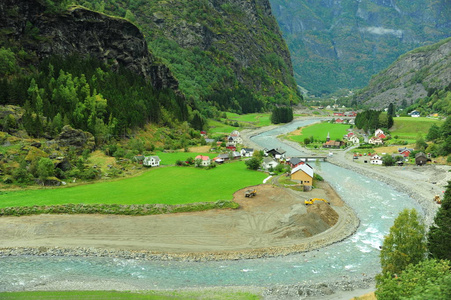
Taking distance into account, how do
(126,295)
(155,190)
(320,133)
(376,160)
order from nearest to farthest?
1. (126,295)
2. (155,190)
3. (376,160)
4. (320,133)

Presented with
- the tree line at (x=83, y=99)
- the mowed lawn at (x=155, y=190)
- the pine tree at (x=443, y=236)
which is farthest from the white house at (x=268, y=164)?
the pine tree at (x=443, y=236)

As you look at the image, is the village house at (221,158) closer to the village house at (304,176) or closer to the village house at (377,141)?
the village house at (304,176)

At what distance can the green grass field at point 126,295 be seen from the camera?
32.1m

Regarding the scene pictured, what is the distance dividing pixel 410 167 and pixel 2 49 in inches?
4923

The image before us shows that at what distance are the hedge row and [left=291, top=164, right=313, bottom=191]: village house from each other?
19.5 metres

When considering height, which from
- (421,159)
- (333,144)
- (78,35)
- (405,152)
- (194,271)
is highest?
(78,35)

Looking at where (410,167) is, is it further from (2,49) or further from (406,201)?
(2,49)

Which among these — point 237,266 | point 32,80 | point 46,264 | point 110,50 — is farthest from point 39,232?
point 110,50

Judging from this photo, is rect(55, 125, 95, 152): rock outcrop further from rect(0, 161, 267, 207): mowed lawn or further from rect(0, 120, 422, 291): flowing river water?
rect(0, 120, 422, 291): flowing river water

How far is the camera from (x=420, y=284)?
21656 mm

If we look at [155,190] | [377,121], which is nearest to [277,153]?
[155,190]

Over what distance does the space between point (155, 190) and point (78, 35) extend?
8875 centimetres

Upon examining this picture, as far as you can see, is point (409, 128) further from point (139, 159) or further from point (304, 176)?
point (139, 159)

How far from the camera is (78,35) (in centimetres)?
12312
